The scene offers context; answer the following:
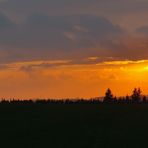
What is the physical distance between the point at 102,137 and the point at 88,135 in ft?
4.74

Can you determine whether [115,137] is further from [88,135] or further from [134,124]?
[134,124]

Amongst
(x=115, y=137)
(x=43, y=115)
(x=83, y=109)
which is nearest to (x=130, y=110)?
(x=83, y=109)

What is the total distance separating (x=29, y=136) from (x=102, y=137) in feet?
21.0

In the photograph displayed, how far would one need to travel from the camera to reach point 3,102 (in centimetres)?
7575

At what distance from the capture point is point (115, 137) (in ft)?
171

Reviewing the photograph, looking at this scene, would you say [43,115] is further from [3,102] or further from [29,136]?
[3,102]

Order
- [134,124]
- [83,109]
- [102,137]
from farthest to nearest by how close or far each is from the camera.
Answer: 1. [83,109]
2. [134,124]
3. [102,137]

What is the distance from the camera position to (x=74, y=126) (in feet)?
185

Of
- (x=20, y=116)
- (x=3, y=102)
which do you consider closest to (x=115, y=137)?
(x=20, y=116)

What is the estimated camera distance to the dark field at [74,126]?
1994 inches

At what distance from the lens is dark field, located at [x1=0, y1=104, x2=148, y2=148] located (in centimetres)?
5066

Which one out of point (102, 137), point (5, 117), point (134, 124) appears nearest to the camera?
point (102, 137)

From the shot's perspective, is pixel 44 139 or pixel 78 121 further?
pixel 78 121

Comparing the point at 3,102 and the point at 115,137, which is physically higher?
the point at 3,102
